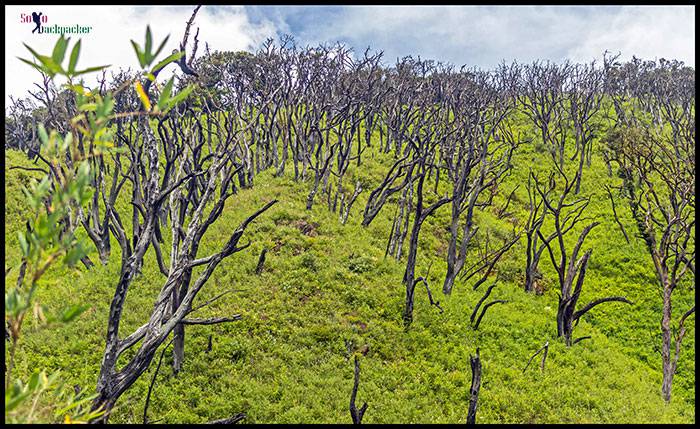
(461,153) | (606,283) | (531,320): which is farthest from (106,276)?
(606,283)

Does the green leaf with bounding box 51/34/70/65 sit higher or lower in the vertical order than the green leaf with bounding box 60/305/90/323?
higher

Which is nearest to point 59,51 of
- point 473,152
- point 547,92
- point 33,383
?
point 33,383

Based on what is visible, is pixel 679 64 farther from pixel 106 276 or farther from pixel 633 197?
pixel 106 276

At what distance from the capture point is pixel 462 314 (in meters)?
15.7

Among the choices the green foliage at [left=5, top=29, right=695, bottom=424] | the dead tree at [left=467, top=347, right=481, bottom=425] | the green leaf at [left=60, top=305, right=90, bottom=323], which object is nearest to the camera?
the green leaf at [left=60, top=305, right=90, bottom=323]

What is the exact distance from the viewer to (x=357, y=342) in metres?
13.4

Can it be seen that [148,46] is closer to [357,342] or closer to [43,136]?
[43,136]

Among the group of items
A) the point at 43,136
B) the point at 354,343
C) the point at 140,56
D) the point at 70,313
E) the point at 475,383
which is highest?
the point at 140,56

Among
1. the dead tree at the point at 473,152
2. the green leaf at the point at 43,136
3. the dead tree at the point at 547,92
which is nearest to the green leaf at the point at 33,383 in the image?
the green leaf at the point at 43,136

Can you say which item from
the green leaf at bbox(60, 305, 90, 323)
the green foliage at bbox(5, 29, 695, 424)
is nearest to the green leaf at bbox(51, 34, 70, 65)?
the green leaf at bbox(60, 305, 90, 323)

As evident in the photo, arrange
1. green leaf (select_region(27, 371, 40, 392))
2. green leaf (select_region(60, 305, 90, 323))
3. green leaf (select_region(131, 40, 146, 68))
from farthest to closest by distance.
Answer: green leaf (select_region(27, 371, 40, 392)) < green leaf (select_region(131, 40, 146, 68)) < green leaf (select_region(60, 305, 90, 323))

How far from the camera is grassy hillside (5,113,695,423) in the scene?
1072cm

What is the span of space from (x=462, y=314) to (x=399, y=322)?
2.64 meters

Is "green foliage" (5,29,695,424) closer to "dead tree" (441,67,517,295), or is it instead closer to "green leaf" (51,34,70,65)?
"dead tree" (441,67,517,295)
